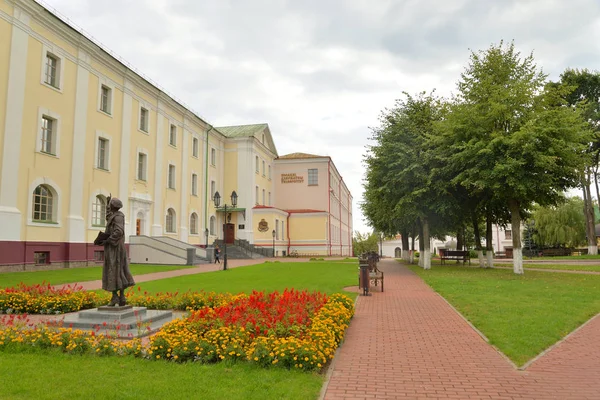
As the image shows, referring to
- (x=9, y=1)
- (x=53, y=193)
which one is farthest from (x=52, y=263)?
(x=9, y=1)

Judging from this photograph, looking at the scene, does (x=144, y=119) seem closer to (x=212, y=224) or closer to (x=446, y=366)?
(x=212, y=224)

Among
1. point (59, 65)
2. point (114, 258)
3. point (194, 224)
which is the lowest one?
point (114, 258)

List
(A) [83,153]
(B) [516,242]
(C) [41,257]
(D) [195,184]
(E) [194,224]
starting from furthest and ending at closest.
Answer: (D) [195,184]
(E) [194,224]
(A) [83,153]
(C) [41,257]
(B) [516,242]

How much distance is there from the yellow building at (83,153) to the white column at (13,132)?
0.15 ft

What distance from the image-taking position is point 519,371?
18.8 ft

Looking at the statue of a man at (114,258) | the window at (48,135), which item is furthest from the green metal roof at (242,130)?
the statue of a man at (114,258)

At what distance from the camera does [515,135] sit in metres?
18.9

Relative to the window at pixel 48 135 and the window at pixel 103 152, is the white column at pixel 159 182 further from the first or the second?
the window at pixel 48 135

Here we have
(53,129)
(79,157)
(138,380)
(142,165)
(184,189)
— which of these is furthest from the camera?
(184,189)

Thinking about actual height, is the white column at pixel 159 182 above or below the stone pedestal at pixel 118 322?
above

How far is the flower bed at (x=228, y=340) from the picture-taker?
571 centimetres

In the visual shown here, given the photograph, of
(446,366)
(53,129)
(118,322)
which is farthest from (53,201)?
(446,366)

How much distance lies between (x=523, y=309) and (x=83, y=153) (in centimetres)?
2362

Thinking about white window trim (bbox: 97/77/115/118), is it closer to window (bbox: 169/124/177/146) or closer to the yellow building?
the yellow building
